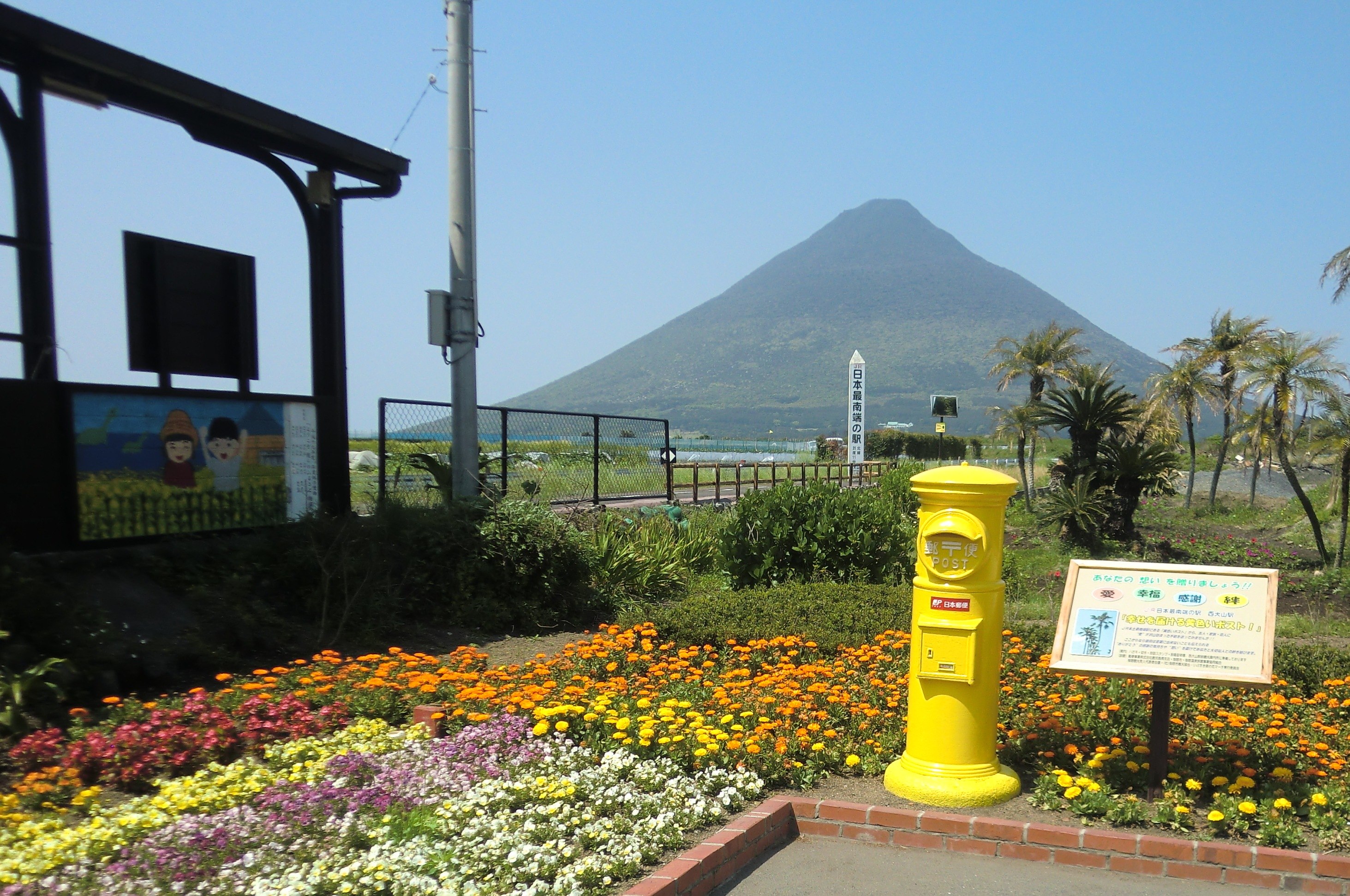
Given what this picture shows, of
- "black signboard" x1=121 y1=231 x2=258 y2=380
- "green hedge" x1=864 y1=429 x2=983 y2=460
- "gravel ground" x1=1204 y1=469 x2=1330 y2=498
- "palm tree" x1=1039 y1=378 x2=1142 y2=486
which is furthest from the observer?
"green hedge" x1=864 y1=429 x2=983 y2=460

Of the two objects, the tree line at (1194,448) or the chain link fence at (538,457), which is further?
the tree line at (1194,448)

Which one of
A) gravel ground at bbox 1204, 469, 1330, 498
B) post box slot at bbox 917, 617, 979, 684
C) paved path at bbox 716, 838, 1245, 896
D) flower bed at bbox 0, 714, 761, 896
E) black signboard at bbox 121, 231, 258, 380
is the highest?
black signboard at bbox 121, 231, 258, 380

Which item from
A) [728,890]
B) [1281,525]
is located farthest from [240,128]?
[1281,525]

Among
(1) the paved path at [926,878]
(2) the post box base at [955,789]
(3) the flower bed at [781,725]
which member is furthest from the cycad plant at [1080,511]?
(1) the paved path at [926,878]

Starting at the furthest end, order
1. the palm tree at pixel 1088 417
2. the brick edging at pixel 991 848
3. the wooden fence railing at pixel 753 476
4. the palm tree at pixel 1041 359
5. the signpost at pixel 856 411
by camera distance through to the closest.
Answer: the signpost at pixel 856 411 < the palm tree at pixel 1041 359 < the wooden fence railing at pixel 753 476 < the palm tree at pixel 1088 417 < the brick edging at pixel 991 848

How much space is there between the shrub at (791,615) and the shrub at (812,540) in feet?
4.60

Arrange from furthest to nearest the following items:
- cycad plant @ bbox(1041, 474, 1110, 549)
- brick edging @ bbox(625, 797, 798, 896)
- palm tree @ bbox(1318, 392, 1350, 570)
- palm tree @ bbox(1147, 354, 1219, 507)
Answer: palm tree @ bbox(1147, 354, 1219, 507) < palm tree @ bbox(1318, 392, 1350, 570) < cycad plant @ bbox(1041, 474, 1110, 549) < brick edging @ bbox(625, 797, 798, 896)

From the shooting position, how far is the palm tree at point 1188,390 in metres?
33.2

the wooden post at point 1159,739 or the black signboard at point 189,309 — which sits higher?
the black signboard at point 189,309

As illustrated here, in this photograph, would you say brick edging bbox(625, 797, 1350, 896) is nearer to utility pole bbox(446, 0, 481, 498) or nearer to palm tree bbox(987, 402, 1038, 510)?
utility pole bbox(446, 0, 481, 498)

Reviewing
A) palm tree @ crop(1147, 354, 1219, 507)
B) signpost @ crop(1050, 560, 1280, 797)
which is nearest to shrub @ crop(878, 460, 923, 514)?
palm tree @ crop(1147, 354, 1219, 507)

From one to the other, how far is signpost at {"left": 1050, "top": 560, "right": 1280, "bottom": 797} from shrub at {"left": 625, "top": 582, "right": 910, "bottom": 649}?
3.03 m

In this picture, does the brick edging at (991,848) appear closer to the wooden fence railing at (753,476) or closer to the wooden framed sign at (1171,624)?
the wooden framed sign at (1171,624)

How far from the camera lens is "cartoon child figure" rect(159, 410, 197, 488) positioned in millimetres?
8344
